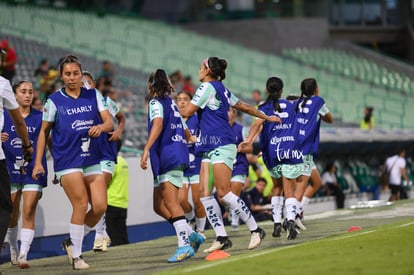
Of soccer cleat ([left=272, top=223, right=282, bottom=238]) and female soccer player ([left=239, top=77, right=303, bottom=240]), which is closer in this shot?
soccer cleat ([left=272, top=223, right=282, bottom=238])

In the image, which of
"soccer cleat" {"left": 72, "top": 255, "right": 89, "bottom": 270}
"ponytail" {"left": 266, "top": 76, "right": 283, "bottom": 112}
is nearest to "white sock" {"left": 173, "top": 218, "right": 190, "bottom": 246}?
"soccer cleat" {"left": 72, "top": 255, "right": 89, "bottom": 270}

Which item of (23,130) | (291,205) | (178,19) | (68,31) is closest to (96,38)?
(68,31)

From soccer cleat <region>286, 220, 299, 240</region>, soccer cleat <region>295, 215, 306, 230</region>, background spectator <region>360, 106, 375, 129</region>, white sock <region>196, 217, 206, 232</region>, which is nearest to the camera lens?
soccer cleat <region>286, 220, 299, 240</region>

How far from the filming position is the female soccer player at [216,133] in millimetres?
13961

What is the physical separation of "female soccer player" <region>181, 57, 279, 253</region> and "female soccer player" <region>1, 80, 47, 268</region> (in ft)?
6.61

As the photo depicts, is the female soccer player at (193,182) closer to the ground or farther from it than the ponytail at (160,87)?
closer to the ground

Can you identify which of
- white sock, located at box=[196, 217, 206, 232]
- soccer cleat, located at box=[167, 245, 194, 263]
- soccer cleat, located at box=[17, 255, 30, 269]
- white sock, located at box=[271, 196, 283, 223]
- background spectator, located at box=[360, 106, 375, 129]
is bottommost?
soccer cleat, located at box=[17, 255, 30, 269]

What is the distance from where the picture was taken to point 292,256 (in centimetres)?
1182

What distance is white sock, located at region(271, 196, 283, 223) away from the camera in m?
16.3

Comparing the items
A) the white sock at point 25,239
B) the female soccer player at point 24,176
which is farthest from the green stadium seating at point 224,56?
the white sock at point 25,239

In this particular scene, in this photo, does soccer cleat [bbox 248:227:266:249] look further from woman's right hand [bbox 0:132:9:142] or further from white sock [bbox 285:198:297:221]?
woman's right hand [bbox 0:132:9:142]

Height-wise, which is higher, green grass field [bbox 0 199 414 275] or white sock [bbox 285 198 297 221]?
white sock [bbox 285 198 297 221]

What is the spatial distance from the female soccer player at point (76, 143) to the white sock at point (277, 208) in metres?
3.69

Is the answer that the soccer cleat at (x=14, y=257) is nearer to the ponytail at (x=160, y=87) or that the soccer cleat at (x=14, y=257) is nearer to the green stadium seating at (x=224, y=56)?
the ponytail at (x=160, y=87)
